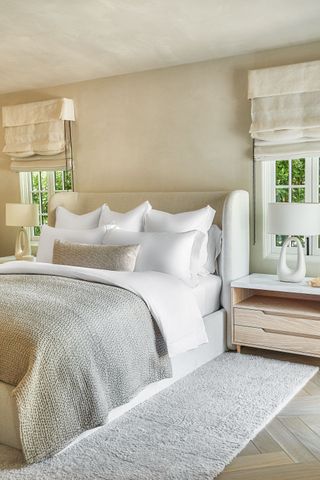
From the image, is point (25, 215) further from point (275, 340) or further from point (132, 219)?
point (275, 340)

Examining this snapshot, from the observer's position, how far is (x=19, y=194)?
604cm

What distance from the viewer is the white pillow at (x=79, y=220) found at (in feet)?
15.6

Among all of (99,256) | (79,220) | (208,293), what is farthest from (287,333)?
(79,220)

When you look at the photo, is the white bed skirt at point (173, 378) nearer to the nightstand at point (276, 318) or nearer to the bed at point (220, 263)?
the bed at point (220, 263)

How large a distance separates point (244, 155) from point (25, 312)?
7.85ft

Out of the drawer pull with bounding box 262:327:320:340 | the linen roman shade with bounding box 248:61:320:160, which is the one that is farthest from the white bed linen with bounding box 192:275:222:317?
the linen roman shade with bounding box 248:61:320:160

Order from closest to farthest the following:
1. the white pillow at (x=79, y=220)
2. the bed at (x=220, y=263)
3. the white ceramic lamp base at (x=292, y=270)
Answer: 1. the bed at (x=220, y=263)
2. the white ceramic lamp base at (x=292, y=270)
3. the white pillow at (x=79, y=220)

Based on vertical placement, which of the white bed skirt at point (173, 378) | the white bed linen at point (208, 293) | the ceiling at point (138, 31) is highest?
the ceiling at point (138, 31)

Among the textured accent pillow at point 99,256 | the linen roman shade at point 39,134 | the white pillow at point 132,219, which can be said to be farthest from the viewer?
the linen roman shade at point 39,134

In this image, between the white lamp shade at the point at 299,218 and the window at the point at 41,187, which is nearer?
the white lamp shade at the point at 299,218

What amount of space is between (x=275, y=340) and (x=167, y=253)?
39.8 inches

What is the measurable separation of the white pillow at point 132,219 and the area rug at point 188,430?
1.32 m

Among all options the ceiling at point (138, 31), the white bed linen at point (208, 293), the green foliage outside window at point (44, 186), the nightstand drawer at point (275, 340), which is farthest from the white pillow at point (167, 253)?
the green foliage outside window at point (44, 186)

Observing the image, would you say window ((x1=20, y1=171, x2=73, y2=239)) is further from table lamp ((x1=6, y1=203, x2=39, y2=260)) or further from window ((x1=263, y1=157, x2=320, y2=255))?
window ((x1=263, y1=157, x2=320, y2=255))
